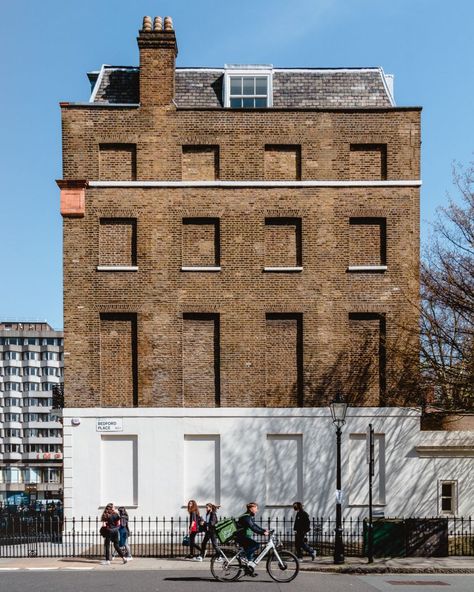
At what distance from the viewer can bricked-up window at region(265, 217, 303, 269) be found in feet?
102

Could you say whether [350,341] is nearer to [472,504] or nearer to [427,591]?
[472,504]

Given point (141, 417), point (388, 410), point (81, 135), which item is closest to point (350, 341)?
point (388, 410)

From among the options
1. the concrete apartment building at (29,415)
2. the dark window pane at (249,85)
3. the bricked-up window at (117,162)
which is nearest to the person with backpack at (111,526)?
the bricked-up window at (117,162)

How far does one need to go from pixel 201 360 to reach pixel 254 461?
3.92 metres

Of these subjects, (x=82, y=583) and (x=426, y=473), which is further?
(x=426, y=473)

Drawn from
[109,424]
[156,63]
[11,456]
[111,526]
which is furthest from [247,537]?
[11,456]

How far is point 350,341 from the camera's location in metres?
30.7

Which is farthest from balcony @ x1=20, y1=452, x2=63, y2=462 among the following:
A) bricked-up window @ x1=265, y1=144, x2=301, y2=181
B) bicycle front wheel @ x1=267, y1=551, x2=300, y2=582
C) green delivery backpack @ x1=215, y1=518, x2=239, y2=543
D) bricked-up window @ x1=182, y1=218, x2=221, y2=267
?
bicycle front wheel @ x1=267, y1=551, x2=300, y2=582

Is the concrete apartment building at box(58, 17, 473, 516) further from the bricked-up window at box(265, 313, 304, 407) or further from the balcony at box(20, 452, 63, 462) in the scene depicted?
the balcony at box(20, 452, 63, 462)

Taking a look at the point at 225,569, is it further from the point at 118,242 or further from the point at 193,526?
the point at 118,242

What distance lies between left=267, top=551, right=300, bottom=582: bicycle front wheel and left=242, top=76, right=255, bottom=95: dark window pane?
1843 cm

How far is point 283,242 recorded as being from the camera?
102 feet

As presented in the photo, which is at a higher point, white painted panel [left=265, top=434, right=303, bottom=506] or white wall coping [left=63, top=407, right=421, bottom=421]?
white wall coping [left=63, top=407, right=421, bottom=421]

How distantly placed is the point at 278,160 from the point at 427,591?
16.8 m
